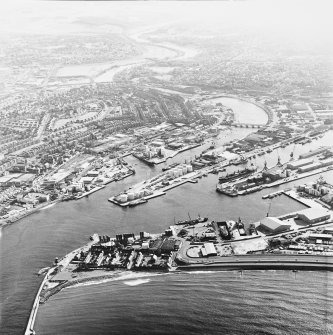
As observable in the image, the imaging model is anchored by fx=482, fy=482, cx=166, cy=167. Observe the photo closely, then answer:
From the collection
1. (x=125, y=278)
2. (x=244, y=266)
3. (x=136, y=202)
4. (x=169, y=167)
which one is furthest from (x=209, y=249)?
(x=169, y=167)

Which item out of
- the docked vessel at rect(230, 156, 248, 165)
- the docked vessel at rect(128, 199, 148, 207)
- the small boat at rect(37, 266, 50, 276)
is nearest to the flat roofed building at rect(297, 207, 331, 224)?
the docked vessel at rect(128, 199, 148, 207)

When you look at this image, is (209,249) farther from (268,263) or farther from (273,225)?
(273,225)

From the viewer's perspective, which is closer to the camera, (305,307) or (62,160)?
(305,307)

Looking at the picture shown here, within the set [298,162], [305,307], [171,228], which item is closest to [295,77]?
[298,162]

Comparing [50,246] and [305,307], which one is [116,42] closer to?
[50,246]

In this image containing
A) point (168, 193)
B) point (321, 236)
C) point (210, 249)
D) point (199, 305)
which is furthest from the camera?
point (168, 193)

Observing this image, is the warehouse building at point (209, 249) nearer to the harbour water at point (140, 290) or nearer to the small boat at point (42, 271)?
the harbour water at point (140, 290)

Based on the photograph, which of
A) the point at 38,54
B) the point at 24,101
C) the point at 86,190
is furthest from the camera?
the point at 38,54
